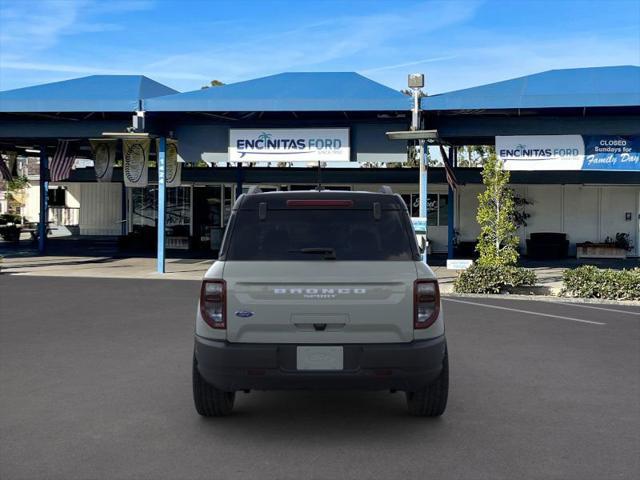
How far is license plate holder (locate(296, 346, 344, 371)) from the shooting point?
4879 millimetres

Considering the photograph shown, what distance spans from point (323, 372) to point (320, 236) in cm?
105

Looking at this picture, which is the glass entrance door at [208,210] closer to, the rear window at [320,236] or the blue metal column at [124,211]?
the blue metal column at [124,211]

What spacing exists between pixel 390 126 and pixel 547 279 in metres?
6.17

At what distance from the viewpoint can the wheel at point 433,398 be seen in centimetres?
548

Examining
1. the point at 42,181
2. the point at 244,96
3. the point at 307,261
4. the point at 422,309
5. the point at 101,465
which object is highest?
the point at 244,96

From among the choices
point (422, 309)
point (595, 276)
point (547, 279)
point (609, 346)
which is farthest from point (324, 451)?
point (547, 279)

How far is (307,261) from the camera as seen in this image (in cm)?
502

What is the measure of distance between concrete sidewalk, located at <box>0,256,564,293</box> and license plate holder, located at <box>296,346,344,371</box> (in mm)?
11689

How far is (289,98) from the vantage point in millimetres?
18453

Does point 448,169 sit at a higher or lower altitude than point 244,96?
lower

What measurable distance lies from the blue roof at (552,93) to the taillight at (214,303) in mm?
13985

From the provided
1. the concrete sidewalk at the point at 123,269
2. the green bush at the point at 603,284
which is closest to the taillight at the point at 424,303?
the green bush at the point at 603,284

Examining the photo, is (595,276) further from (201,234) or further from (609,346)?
(201,234)

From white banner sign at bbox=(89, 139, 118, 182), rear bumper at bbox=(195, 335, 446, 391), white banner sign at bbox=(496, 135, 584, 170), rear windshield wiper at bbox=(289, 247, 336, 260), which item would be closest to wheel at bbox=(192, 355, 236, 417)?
rear bumper at bbox=(195, 335, 446, 391)
